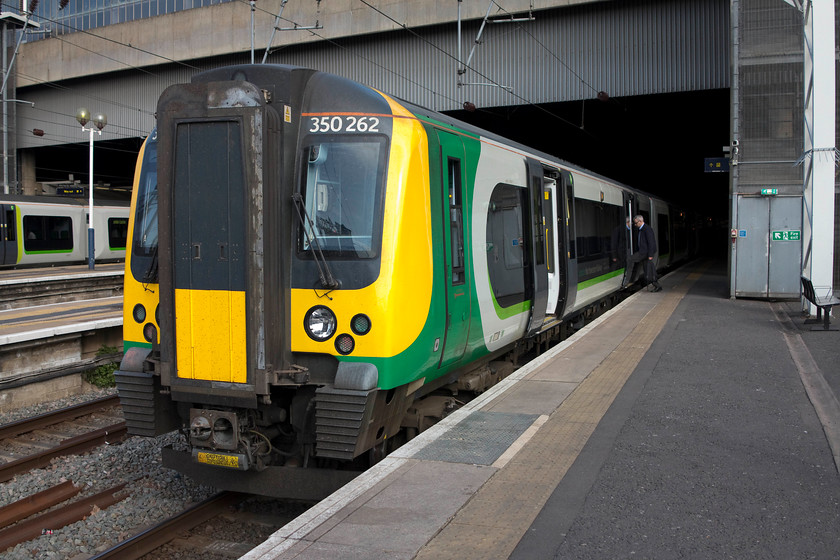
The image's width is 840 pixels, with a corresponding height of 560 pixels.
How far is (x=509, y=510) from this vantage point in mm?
4215

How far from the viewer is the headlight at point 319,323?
200 inches

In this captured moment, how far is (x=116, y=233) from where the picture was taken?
2888cm

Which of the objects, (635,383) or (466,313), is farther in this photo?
(635,383)

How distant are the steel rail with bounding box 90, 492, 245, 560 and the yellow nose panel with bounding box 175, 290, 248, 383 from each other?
1208 millimetres

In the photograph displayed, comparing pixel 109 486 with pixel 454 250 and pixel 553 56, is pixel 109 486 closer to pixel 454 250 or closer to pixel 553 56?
pixel 454 250

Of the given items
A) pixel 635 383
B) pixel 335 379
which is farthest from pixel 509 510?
pixel 635 383

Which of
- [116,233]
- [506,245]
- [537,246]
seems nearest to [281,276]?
[506,245]

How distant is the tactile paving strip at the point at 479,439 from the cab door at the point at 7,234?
21991 millimetres

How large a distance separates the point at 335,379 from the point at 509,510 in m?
1.48

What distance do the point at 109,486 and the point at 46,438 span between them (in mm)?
2011

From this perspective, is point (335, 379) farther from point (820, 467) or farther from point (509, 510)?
point (820, 467)

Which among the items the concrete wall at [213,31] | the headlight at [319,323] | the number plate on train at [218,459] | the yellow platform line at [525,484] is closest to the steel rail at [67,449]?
the number plate on train at [218,459]

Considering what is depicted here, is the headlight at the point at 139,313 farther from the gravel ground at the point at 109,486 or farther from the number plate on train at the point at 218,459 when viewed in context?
the gravel ground at the point at 109,486

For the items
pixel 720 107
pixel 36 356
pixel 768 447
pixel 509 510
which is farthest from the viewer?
pixel 720 107
